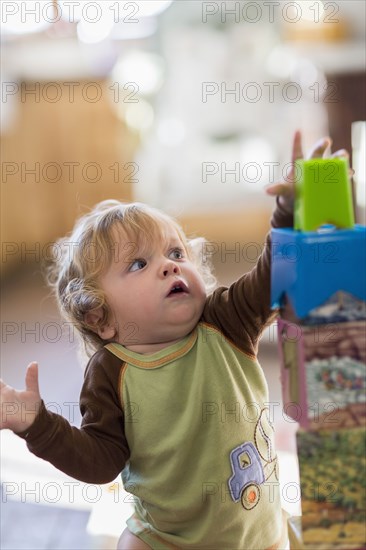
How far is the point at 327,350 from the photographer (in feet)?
2.40

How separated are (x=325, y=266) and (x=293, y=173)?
13cm

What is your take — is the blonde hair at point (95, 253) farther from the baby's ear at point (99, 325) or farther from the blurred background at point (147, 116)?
the blurred background at point (147, 116)

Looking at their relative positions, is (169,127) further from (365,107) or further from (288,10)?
(365,107)

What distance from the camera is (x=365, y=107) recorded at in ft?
7.39

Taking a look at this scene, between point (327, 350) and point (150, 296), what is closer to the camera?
point (327, 350)

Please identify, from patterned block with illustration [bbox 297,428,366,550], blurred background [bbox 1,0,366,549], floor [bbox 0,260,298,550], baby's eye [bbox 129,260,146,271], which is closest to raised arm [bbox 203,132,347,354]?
baby's eye [bbox 129,260,146,271]

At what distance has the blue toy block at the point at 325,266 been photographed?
2.34 ft

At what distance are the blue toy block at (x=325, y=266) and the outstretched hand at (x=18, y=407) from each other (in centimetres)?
31

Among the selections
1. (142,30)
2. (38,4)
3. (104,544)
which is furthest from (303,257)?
(142,30)

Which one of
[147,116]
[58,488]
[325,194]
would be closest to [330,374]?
[325,194]

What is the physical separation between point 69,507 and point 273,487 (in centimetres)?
46

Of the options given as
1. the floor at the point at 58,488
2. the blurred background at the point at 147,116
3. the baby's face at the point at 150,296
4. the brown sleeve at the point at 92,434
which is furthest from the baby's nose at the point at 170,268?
the blurred background at the point at 147,116

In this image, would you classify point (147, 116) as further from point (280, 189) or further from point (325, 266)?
point (325, 266)

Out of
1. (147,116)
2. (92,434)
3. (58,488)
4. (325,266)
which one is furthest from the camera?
(147,116)
